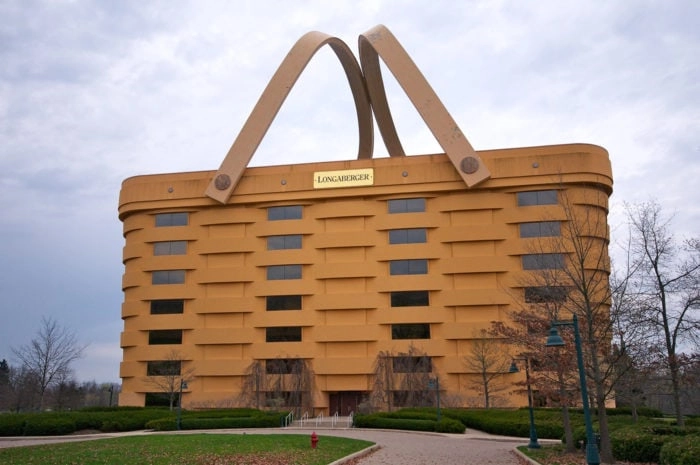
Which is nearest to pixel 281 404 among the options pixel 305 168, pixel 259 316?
pixel 259 316

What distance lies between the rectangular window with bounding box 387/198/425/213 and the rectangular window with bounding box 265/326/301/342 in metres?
13.1

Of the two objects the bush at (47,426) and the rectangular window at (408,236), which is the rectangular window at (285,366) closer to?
the rectangular window at (408,236)

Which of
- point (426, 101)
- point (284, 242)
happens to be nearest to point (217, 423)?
point (284, 242)

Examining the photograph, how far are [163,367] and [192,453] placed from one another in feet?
118

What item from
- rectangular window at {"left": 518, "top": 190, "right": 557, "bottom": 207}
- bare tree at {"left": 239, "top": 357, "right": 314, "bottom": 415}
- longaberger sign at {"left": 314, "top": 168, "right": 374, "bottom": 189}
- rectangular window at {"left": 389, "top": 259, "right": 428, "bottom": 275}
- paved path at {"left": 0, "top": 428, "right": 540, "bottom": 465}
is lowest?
paved path at {"left": 0, "top": 428, "right": 540, "bottom": 465}

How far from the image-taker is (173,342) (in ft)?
173

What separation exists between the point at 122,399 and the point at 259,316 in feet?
47.7

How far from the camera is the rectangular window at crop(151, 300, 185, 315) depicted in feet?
175

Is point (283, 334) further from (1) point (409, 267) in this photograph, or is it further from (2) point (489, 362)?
(2) point (489, 362)

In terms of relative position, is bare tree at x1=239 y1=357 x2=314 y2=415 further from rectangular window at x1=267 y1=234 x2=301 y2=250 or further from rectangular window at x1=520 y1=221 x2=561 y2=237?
rectangular window at x1=520 y1=221 x2=561 y2=237

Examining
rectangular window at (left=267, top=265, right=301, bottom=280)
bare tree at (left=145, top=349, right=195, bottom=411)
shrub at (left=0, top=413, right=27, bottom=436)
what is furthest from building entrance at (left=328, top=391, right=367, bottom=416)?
shrub at (left=0, top=413, right=27, bottom=436)

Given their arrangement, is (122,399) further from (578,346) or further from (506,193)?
(578,346)

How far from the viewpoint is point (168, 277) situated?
5412cm

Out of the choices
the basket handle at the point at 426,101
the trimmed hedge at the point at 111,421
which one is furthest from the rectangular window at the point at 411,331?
the trimmed hedge at the point at 111,421
